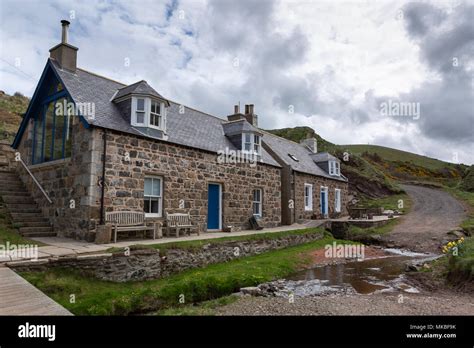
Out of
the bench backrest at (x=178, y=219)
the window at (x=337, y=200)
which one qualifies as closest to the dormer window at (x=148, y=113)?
the bench backrest at (x=178, y=219)

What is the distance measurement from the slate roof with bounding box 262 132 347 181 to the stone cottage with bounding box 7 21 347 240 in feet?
15.3

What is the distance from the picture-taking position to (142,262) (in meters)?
10.0

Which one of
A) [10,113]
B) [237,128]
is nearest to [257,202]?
[237,128]

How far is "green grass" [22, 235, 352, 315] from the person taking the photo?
24.6 feet

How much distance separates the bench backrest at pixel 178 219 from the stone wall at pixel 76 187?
10.2 ft

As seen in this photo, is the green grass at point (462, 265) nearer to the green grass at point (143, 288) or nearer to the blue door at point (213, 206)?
the green grass at point (143, 288)

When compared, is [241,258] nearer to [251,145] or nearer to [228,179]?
[228,179]

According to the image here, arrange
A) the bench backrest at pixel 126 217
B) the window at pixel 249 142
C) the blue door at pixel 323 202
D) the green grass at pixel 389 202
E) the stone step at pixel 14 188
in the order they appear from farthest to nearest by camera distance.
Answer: the green grass at pixel 389 202 < the blue door at pixel 323 202 < the window at pixel 249 142 < the stone step at pixel 14 188 < the bench backrest at pixel 126 217

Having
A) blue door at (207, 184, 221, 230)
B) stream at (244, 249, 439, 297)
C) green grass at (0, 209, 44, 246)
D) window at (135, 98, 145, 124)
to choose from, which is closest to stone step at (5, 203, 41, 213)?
green grass at (0, 209, 44, 246)

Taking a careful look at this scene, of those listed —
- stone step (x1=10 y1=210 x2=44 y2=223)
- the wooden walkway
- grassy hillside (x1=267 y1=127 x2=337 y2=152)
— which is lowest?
the wooden walkway

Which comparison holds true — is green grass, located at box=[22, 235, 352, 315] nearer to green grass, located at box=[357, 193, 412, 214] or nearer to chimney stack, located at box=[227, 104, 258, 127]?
chimney stack, located at box=[227, 104, 258, 127]

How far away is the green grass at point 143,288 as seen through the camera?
7.49 m

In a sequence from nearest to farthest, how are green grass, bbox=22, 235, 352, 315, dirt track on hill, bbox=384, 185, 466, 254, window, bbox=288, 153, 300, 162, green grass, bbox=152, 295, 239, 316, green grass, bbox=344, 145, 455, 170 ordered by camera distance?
green grass, bbox=152, 295, 239, 316
green grass, bbox=22, 235, 352, 315
dirt track on hill, bbox=384, 185, 466, 254
window, bbox=288, 153, 300, 162
green grass, bbox=344, 145, 455, 170
